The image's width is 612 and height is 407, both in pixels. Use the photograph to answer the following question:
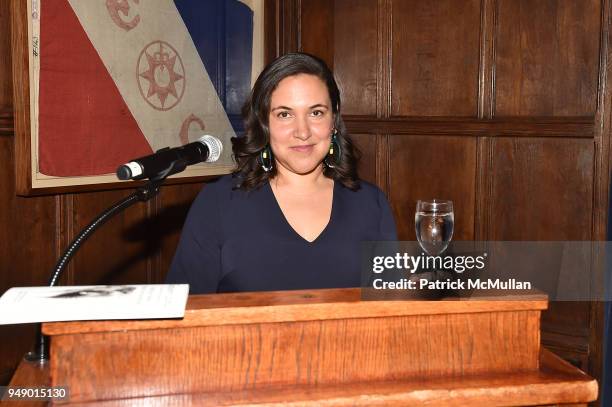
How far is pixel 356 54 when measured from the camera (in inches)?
155

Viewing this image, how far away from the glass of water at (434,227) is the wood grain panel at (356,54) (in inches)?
101

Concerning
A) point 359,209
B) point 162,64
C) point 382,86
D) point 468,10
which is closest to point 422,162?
point 382,86

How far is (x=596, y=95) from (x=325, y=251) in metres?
1.86

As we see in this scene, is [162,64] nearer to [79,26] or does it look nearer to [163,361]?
[79,26]

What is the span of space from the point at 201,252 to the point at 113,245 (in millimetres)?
1244

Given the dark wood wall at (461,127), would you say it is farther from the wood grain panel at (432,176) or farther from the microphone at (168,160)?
the microphone at (168,160)

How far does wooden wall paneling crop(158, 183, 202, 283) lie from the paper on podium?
220cm

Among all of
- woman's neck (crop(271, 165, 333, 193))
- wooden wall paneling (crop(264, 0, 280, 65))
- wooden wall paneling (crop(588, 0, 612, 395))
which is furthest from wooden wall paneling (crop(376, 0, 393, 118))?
woman's neck (crop(271, 165, 333, 193))

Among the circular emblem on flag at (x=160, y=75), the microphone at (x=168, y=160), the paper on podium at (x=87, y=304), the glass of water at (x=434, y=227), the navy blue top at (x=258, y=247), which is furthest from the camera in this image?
the circular emblem on flag at (x=160, y=75)

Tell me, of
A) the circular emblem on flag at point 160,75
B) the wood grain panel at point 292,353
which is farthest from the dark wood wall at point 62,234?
the wood grain panel at point 292,353

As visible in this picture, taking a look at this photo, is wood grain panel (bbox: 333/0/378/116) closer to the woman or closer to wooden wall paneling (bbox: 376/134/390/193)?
wooden wall paneling (bbox: 376/134/390/193)

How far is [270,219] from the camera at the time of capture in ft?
6.77

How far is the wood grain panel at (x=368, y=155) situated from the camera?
3.93 metres

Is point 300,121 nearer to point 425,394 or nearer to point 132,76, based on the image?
point 425,394
